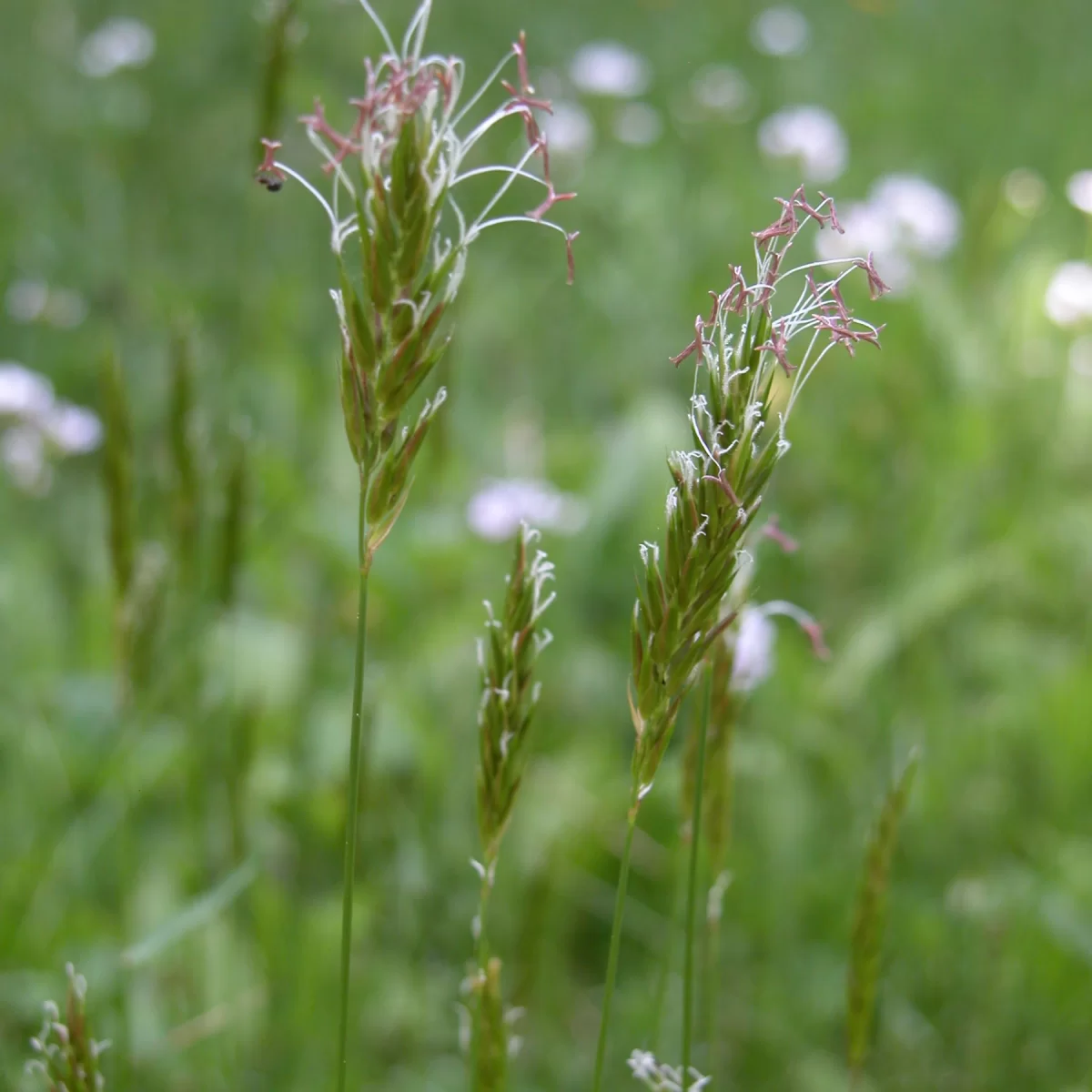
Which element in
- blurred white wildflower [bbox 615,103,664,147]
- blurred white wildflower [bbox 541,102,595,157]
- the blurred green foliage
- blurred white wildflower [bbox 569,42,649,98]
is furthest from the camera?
blurred white wildflower [bbox 615,103,664,147]

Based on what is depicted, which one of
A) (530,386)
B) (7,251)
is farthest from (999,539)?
(7,251)

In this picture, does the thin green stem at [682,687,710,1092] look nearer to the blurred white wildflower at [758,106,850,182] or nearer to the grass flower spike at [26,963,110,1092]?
the grass flower spike at [26,963,110,1092]

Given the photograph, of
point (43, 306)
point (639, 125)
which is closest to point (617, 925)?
point (43, 306)

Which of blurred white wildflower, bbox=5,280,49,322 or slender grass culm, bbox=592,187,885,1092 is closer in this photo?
slender grass culm, bbox=592,187,885,1092

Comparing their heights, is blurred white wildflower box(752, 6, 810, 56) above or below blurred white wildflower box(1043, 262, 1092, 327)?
above

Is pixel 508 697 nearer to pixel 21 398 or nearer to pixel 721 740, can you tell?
pixel 721 740

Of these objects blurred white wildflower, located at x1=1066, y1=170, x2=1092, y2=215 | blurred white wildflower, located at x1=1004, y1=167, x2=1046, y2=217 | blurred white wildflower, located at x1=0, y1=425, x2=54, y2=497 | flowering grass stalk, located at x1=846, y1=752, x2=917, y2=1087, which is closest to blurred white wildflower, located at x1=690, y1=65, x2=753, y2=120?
blurred white wildflower, located at x1=1004, y1=167, x2=1046, y2=217
